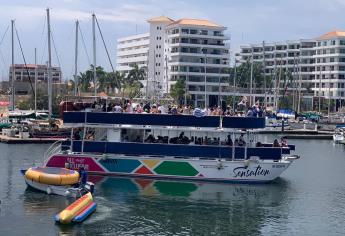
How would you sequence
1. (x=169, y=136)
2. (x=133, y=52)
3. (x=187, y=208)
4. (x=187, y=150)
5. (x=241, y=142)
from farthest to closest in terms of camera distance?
(x=133, y=52) < (x=169, y=136) < (x=241, y=142) < (x=187, y=150) < (x=187, y=208)

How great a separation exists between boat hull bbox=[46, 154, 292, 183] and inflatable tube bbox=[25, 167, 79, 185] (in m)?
4.65

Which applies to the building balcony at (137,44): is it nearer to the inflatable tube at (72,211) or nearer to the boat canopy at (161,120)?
the boat canopy at (161,120)

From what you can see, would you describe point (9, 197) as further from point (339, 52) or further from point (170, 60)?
point (339, 52)

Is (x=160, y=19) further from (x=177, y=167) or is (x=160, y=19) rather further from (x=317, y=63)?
(x=177, y=167)

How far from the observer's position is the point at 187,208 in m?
34.0

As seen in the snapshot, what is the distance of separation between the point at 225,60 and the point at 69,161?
12293cm

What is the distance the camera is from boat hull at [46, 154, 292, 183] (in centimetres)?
4097

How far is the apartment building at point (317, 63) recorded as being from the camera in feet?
555

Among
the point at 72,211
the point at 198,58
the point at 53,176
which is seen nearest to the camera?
the point at 72,211

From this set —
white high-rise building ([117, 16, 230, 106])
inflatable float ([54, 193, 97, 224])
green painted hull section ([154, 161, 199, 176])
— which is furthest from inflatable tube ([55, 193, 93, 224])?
white high-rise building ([117, 16, 230, 106])

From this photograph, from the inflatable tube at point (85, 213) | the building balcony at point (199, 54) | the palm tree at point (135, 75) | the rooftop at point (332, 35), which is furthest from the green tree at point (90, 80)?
the inflatable tube at point (85, 213)

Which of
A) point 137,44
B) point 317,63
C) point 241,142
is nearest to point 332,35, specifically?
point 317,63

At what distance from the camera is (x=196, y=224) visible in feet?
99.1

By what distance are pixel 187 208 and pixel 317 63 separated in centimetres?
14820
